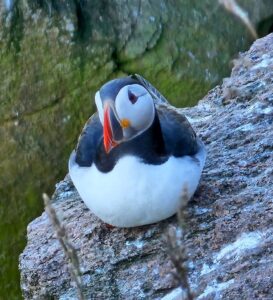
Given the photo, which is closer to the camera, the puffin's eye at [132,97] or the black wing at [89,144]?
the puffin's eye at [132,97]

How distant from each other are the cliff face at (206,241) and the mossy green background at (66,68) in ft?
5.92

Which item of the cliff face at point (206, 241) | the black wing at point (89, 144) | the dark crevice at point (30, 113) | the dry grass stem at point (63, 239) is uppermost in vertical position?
the dry grass stem at point (63, 239)

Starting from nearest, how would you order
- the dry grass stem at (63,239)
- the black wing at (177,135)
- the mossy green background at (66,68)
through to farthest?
1. the dry grass stem at (63,239)
2. the black wing at (177,135)
3. the mossy green background at (66,68)

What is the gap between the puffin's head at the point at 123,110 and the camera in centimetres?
260

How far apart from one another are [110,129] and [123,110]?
7cm

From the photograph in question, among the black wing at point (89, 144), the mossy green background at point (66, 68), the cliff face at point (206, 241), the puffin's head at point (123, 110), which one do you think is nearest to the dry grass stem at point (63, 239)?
the cliff face at point (206, 241)

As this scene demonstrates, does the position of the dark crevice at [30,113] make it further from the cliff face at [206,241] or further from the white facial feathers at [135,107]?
the white facial feathers at [135,107]

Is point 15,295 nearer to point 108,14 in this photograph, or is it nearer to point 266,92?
point 108,14

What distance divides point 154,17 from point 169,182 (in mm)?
2726

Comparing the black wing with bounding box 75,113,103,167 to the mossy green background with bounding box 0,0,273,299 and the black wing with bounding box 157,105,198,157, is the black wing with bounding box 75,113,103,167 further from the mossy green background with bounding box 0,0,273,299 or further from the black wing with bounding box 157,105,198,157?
the mossy green background with bounding box 0,0,273,299

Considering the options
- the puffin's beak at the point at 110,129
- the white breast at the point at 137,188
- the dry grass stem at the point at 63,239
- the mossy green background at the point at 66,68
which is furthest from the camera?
the mossy green background at the point at 66,68

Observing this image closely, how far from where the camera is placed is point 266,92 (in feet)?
11.8

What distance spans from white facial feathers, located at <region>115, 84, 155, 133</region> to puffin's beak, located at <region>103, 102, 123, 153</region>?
0.07 ft

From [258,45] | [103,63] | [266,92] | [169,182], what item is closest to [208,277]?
[169,182]
